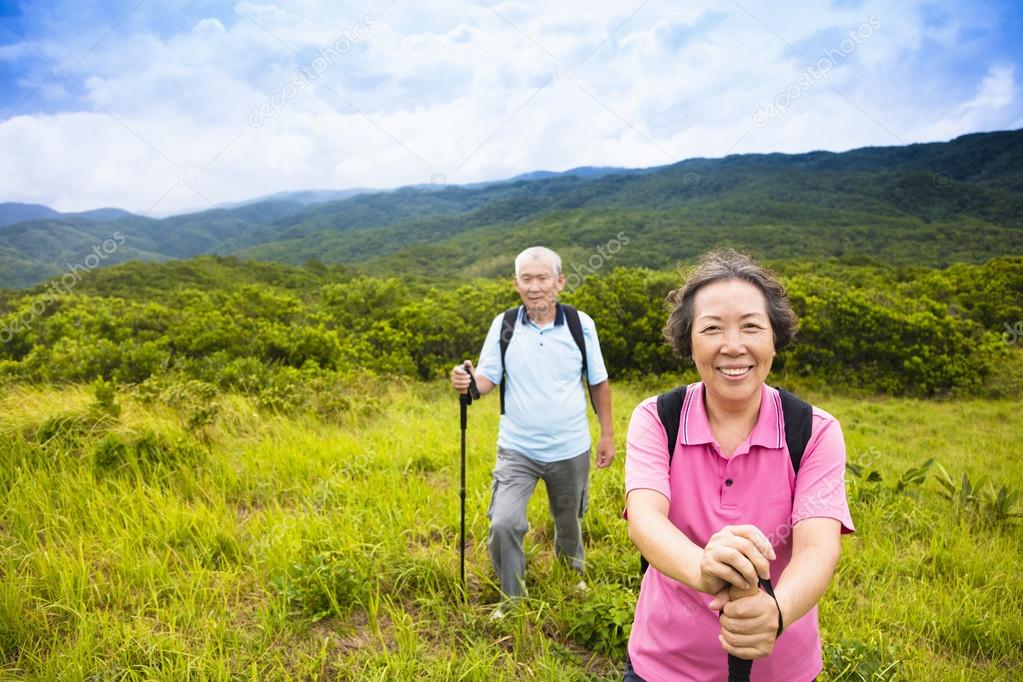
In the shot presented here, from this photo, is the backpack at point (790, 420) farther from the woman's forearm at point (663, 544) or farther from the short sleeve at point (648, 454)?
the woman's forearm at point (663, 544)

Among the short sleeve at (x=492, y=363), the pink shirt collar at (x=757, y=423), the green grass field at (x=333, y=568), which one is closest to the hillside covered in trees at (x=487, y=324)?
the green grass field at (x=333, y=568)

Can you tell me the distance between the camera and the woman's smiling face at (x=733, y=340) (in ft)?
4.87

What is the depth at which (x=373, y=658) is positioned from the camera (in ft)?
8.70

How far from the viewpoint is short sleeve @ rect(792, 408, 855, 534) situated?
1.39 metres

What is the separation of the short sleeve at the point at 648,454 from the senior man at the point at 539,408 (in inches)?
66.3

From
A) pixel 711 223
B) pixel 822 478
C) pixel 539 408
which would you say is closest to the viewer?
pixel 822 478

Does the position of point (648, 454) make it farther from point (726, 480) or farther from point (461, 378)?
point (461, 378)

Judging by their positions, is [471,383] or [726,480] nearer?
[726,480]

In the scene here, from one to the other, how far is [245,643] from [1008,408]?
14.2 metres

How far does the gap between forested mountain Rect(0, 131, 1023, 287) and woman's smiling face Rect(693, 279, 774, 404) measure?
34.9 metres

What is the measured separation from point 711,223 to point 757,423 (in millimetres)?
102745

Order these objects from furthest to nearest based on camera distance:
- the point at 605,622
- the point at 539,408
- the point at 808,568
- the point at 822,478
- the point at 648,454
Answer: the point at 539,408 → the point at 605,622 → the point at 648,454 → the point at 822,478 → the point at 808,568

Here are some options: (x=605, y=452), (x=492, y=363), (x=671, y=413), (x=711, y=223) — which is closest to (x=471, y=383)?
(x=492, y=363)

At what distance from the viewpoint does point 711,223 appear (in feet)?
316
